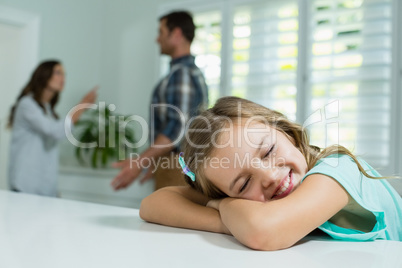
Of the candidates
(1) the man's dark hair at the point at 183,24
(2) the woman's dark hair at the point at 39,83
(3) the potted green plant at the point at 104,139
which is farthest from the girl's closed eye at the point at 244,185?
(3) the potted green plant at the point at 104,139

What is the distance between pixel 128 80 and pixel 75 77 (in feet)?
1.60

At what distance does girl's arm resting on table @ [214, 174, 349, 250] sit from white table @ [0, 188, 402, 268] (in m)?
0.02

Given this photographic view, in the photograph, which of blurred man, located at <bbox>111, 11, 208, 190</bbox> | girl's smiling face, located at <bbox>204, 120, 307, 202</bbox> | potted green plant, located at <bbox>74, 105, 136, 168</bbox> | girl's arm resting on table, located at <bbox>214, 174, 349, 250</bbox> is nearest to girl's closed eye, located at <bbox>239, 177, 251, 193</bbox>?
girl's smiling face, located at <bbox>204, 120, 307, 202</bbox>

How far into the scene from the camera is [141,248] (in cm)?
63

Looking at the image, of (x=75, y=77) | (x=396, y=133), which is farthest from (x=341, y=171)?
(x=75, y=77)

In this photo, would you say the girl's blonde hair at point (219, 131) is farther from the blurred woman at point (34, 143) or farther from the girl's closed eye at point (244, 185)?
the blurred woman at point (34, 143)

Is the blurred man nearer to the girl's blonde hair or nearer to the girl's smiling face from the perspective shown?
the girl's blonde hair

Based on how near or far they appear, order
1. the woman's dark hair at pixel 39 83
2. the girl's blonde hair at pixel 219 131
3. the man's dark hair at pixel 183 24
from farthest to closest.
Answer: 1. the woman's dark hair at pixel 39 83
2. the man's dark hair at pixel 183 24
3. the girl's blonde hair at pixel 219 131

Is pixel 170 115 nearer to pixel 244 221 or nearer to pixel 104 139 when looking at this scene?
pixel 244 221

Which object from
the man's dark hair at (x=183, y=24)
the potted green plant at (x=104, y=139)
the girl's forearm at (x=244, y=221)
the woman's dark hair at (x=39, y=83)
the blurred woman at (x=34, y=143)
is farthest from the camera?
the potted green plant at (x=104, y=139)

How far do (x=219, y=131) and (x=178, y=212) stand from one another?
0.64 ft

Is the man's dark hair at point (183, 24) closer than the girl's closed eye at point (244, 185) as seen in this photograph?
No

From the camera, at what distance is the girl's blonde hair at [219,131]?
37.1 inches

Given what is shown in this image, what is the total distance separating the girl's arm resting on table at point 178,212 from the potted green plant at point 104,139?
113 inches
